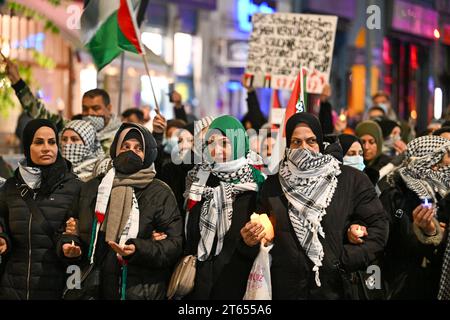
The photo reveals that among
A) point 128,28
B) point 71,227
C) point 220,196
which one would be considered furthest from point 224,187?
point 128,28

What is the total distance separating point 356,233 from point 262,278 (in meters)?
0.68

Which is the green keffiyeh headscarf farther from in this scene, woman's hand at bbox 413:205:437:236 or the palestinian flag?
the palestinian flag

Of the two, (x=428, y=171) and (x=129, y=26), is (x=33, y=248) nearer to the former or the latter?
(x=428, y=171)

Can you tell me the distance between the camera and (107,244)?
7.55 m

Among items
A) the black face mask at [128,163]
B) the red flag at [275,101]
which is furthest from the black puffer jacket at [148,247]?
the red flag at [275,101]

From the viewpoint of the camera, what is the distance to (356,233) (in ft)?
23.6

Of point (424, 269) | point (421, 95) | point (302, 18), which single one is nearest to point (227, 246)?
point (424, 269)

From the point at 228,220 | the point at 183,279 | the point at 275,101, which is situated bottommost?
the point at 183,279

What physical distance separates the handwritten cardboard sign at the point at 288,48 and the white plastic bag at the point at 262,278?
5246mm

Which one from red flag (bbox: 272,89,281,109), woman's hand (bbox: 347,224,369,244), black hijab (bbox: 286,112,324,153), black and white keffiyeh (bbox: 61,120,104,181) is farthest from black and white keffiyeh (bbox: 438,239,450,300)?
red flag (bbox: 272,89,281,109)

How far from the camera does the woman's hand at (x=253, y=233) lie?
7.04 m

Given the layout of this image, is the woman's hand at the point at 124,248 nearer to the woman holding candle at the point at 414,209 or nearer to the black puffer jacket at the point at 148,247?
the black puffer jacket at the point at 148,247

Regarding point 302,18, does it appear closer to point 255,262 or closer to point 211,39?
point 255,262

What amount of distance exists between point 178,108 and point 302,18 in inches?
69.2
